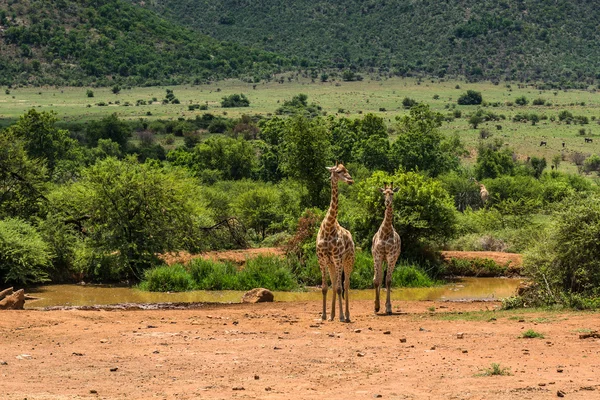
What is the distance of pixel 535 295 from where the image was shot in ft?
68.1

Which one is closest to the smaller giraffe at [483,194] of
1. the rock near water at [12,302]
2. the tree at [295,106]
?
the rock near water at [12,302]

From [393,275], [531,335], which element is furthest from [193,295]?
[531,335]

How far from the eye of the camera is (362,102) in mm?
110750

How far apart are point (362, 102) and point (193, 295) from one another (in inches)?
3365

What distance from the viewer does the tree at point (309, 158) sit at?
120 feet

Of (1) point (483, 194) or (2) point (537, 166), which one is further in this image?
(2) point (537, 166)

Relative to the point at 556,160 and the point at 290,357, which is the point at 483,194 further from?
the point at 290,357

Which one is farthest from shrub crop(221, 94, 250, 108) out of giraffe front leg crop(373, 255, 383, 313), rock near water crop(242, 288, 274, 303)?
giraffe front leg crop(373, 255, 383, 313)

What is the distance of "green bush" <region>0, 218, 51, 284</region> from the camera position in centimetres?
2670

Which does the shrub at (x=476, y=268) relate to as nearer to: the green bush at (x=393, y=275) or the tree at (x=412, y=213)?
the tree at (x=412, y=213)

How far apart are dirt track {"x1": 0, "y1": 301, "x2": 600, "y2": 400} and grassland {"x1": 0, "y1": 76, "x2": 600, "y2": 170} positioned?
59.1m

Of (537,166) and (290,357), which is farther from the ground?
(290,357)

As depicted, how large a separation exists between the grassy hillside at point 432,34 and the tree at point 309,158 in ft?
293

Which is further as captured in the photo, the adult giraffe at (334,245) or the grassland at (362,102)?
the grassland at (362,102)
